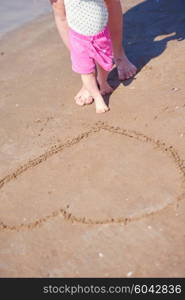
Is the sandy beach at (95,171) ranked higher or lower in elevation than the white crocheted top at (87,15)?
lower

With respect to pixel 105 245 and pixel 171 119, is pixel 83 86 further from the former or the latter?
pixel 105 245

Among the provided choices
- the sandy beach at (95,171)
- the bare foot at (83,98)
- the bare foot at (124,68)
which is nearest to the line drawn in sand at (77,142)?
the sandy beach at (95,171)

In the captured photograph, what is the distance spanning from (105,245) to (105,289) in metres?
0.27

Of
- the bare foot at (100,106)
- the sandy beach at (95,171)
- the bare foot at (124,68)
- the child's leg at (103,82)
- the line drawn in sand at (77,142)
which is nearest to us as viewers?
the sandy beach at (95,171)

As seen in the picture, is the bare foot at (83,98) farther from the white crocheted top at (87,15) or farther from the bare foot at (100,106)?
the white crocheted top at (87,15)

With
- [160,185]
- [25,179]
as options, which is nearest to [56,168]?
[25,179]

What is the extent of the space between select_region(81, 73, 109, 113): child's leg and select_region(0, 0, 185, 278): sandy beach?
87mm

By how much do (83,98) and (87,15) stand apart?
656 millimetres

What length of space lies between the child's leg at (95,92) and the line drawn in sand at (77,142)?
0.54 feet

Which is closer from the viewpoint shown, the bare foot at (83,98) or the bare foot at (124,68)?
the bare foot at (83,98)

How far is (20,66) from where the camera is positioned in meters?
4.68

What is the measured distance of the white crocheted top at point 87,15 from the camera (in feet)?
11.3

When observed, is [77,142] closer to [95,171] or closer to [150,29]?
[95,171]

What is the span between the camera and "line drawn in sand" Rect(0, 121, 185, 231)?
8.52 feet
